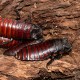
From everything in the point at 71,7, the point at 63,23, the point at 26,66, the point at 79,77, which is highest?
the point at 71,7

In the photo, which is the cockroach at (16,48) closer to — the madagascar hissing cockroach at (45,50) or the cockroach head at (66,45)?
the madagascar hissing cockroach at (45,50)

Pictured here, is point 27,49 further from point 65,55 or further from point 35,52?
point 65,55

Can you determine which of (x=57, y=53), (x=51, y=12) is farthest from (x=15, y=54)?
(x=51, y=12)

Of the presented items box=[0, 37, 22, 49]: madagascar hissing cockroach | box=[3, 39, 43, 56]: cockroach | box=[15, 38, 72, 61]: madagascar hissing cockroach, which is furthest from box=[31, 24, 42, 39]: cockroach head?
box=[0, 37, 22, 49]: madagascar hissing cockroach

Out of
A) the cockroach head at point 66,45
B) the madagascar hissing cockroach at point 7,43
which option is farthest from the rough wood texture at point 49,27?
the madagascar hissing cockroach at point 7,43

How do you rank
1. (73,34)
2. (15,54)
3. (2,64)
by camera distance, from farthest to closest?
1. (73,34)
2. (15,54)
3. (2,64)

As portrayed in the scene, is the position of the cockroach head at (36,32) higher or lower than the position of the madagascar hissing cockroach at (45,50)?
higher

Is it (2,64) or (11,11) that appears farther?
(11,11)
